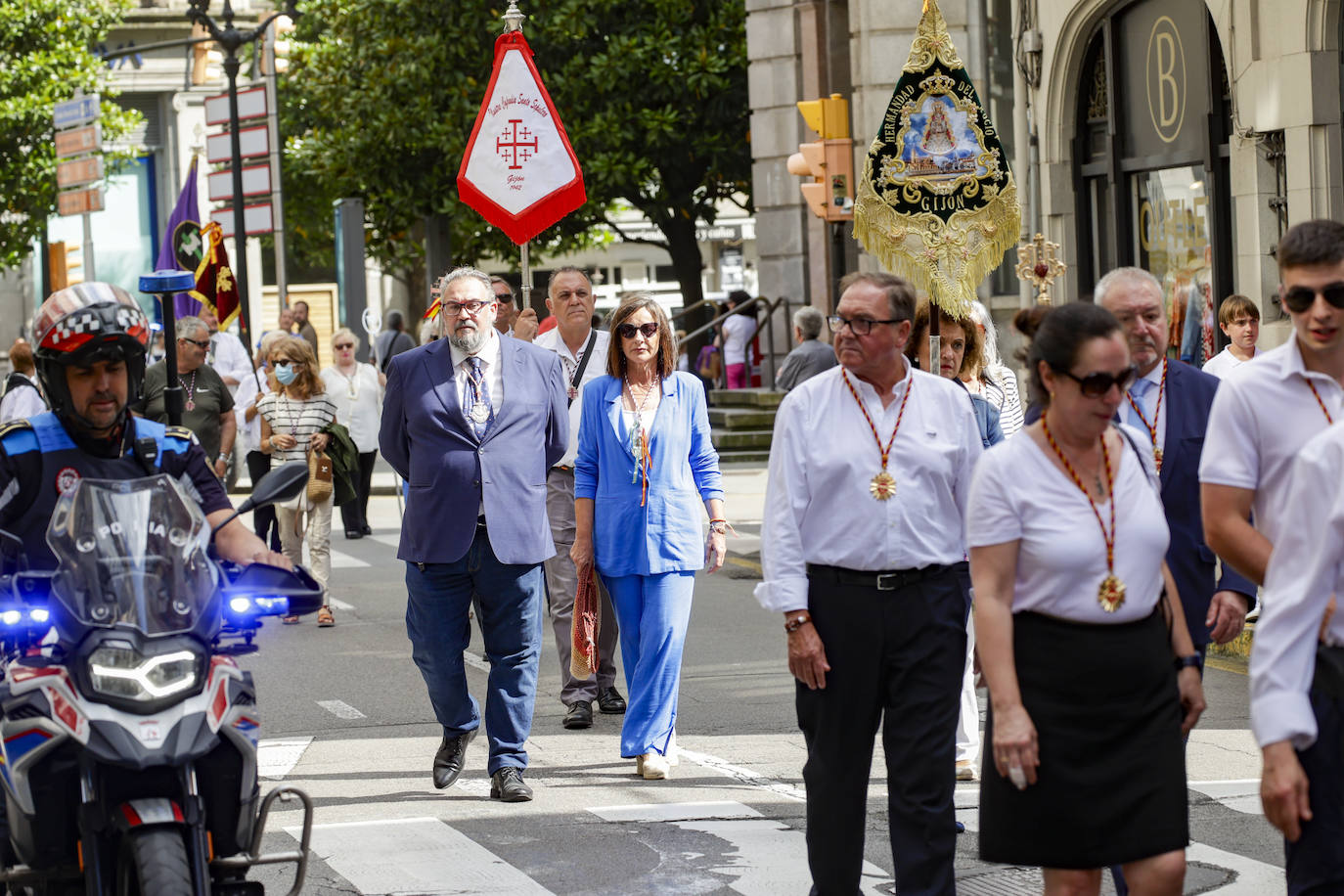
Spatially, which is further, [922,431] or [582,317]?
[582,317]

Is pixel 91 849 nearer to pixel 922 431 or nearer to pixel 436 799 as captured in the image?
pixel 922 431

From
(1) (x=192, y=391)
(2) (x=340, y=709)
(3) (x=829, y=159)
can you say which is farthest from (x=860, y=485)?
(3) (x=829, y=159)

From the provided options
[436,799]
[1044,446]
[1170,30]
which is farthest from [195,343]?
[1044,446]

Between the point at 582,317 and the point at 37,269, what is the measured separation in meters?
46.5

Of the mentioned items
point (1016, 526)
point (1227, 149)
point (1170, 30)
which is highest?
point (1170, 30)

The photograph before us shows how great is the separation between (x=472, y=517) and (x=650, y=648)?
0.91m

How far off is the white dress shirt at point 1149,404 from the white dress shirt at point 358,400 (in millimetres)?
12925

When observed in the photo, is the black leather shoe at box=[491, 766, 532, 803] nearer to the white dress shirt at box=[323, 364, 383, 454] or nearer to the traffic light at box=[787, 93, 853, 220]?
the white dress shirt at box=[323, 364, 383, 454]

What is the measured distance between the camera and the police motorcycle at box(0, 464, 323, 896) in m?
4.55

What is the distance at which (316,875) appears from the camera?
22.0 feet

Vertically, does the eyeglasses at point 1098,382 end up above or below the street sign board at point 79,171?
below

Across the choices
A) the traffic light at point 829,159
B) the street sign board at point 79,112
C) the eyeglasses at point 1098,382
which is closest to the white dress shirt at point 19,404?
the traffic light at point 829,159

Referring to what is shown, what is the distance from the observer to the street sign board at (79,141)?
26234 mm

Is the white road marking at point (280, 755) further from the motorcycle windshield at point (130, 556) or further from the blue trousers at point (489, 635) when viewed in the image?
the motorcycle windshield at point (130, 556)
